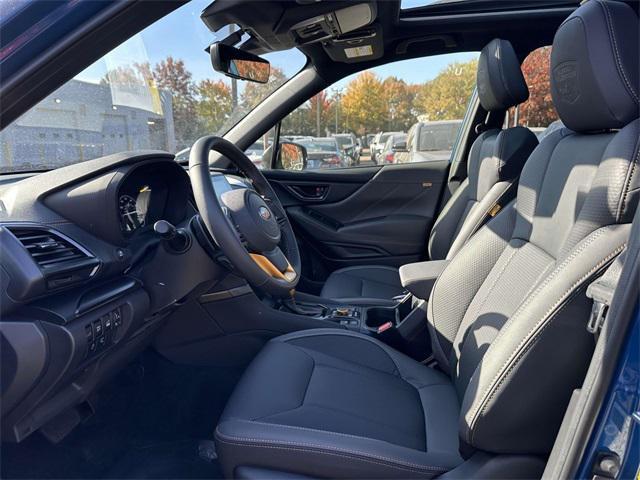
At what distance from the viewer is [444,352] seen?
154cm

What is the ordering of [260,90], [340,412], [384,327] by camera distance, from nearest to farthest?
[340,412] < [384,327] < [260,90]

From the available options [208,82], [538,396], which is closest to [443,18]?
[208,82]

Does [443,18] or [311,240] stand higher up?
[443,18]

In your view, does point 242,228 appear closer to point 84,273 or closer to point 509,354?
point 84,273

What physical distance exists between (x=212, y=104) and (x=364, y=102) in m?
0.98

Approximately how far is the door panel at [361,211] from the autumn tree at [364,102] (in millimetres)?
317

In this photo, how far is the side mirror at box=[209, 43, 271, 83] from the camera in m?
1.97

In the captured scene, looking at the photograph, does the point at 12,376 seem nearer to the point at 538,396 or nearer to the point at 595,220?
the point at 538,396

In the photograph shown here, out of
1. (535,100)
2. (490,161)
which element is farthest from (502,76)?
(535,100)

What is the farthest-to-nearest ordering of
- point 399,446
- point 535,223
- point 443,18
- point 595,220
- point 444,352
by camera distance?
point 443,18
point 444,352
point 535,223
point 399,446
point 595,220

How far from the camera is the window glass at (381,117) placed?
9.24ft

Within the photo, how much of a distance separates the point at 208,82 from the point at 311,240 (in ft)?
3.75

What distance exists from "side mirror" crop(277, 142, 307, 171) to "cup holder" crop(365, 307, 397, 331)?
1293 mm

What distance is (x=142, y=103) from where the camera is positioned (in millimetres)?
1847
